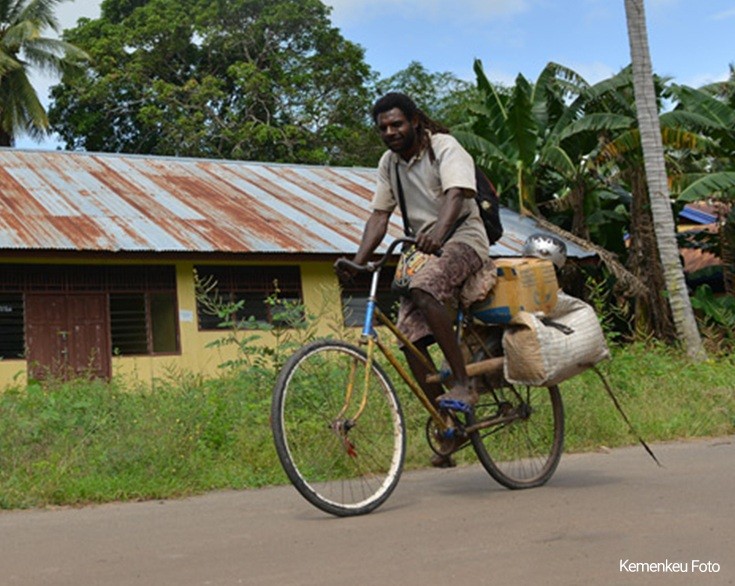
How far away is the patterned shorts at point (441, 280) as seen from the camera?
505cm

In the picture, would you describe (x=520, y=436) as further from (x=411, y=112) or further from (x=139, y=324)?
(x=139, y=324)

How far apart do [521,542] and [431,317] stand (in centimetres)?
131

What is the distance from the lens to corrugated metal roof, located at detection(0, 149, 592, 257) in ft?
54.2

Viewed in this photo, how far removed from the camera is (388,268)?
19969 millimetres

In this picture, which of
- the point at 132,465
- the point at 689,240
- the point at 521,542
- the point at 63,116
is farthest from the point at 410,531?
the point at 63,116

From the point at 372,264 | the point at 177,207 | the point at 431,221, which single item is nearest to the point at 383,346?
the point at 372,264

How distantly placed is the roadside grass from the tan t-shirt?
1759 mm

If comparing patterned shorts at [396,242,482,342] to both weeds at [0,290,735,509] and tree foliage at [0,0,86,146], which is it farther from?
tree foliage at [0,0,86,146]

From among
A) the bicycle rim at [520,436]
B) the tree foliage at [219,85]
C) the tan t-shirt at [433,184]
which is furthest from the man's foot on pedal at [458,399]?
the tree foliage at [219,85]

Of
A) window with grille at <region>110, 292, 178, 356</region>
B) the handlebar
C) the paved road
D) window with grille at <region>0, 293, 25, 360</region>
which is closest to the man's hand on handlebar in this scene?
the handlebar

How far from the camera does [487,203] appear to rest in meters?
5.41

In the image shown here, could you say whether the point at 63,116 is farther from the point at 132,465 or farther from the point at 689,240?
the point at 132,465

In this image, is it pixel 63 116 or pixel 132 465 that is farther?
pixel 63 116

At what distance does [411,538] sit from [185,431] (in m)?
2.81
